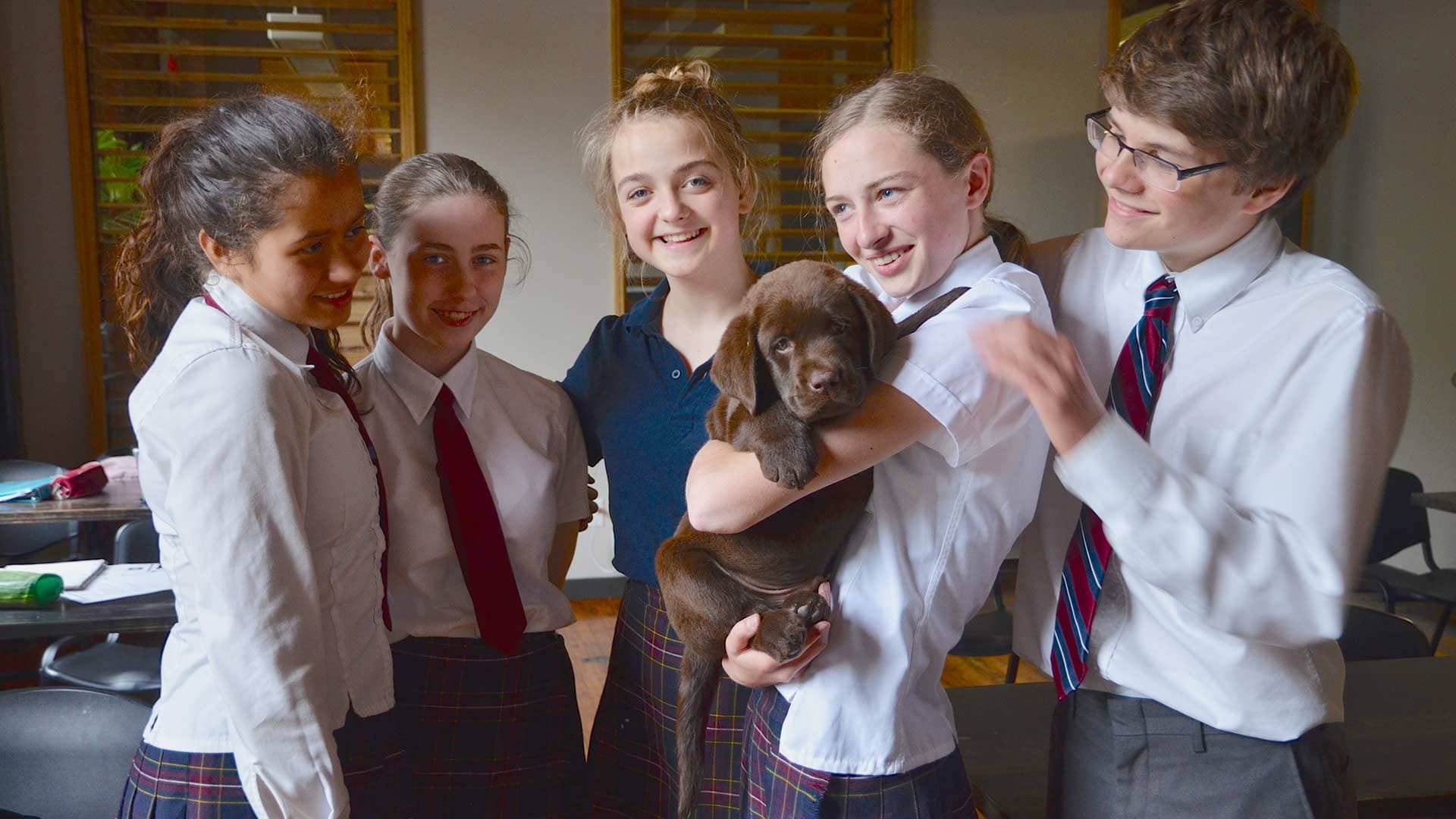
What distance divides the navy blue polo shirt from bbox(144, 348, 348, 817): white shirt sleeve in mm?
716

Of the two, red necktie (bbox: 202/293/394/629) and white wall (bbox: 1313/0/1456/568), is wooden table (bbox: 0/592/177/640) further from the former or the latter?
white wall (bbox: 1313/0/1456/568)

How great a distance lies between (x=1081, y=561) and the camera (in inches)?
58.5

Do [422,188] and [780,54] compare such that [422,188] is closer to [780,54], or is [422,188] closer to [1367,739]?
[1367,739]

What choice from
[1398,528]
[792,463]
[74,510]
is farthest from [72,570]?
[1398,528]

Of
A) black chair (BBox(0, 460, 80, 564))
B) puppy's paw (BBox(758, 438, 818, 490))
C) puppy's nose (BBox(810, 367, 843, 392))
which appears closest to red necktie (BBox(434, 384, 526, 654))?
puppy's paw (BBox(758, 438, 818, 490))

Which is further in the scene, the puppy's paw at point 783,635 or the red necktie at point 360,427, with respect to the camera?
the red necktie at point 360,427

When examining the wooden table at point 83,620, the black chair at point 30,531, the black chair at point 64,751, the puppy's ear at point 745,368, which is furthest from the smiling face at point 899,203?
the black chair at point 30,531

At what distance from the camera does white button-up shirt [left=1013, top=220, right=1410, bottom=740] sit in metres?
1.26

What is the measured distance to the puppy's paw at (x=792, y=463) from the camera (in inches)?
56.1

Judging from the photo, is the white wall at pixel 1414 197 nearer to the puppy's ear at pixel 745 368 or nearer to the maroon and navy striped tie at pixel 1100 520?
the maroon and navy striped tie at pixel 1100 520

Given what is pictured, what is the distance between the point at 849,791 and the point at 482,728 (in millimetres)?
769

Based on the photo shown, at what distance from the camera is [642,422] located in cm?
207

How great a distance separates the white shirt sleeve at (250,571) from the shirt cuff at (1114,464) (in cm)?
103

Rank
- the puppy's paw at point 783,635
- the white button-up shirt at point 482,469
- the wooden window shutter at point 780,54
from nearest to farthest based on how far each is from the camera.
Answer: the puppy's paw at point 783,635 → the white button-up shirt at point 482,469 → the wooden window shutter at point 780,54
